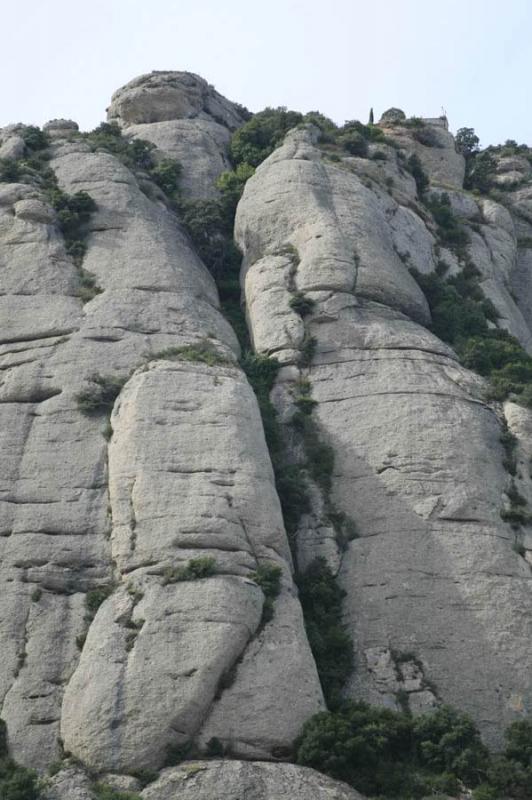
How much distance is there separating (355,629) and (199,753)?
22.9 feet

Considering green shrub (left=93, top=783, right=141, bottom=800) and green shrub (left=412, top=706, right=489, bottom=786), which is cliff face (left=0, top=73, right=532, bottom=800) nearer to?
green shrub (left=93, top=783, right=141, bottom=800)

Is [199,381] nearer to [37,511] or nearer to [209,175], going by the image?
[37,511]

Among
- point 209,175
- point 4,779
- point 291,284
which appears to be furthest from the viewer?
point 209,175

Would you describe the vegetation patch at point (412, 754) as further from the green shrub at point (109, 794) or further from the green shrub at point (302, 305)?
the green shrub at point (302, 305)

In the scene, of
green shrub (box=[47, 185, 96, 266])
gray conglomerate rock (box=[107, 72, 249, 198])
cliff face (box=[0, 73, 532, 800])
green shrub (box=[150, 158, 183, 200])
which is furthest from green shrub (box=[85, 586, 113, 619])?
gray conglomerate rock (box=[107, 72, 249, 198])

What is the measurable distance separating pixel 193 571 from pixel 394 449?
9.12 metres

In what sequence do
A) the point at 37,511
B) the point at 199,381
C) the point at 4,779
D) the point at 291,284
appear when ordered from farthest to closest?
1. the point at 291,284
2. the point at 199,381
3. the point at 37,511
4. the point at 4,779

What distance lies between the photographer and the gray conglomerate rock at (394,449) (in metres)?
31.3

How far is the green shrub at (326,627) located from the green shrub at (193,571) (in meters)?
3.75

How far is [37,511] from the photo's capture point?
33.5 m

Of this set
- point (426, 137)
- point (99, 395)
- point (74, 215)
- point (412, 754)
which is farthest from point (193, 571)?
point (426, 137)

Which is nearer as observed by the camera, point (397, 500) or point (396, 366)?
point (397, 500)

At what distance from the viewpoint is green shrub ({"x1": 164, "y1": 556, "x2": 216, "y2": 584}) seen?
30.2 meters

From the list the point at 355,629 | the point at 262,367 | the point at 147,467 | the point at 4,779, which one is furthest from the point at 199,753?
the point at 262,367
